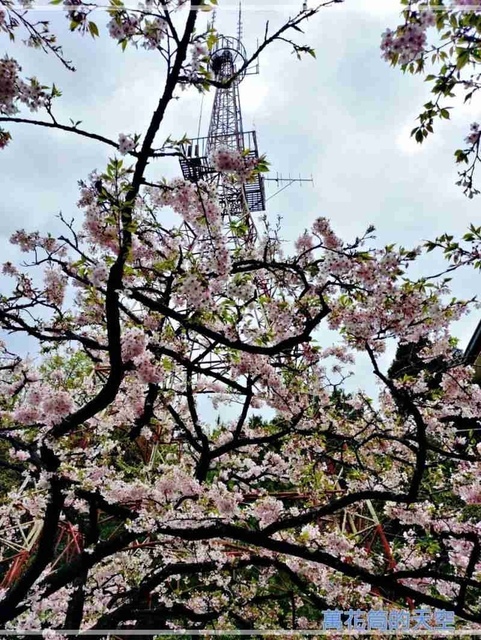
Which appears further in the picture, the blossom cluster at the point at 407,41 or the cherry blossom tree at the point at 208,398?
the cherry blossom tree at the point at 208,398

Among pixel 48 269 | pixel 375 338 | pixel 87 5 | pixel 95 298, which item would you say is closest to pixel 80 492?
pixel 95 298

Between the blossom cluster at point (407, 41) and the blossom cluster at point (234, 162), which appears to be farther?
the blossom cluster at point (234, 162)

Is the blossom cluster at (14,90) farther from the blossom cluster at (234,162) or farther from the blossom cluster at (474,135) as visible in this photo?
the blossom cluster at (474,135)

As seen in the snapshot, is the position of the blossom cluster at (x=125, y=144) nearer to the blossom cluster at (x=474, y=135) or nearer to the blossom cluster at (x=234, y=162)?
the blossom cluster at (x=234, y=162)

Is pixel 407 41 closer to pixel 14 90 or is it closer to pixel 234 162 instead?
pixel 234 162

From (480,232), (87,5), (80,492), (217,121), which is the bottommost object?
(80,492)

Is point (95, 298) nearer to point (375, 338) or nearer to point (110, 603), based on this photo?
point (375, 338)

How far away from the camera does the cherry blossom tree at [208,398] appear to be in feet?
7.98

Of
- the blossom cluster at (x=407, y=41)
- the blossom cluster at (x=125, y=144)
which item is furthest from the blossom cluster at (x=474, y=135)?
the blossom cluster at (x=125, y=144)

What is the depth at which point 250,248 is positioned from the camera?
3502 millimetres

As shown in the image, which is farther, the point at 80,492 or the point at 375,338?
the point at 375,338

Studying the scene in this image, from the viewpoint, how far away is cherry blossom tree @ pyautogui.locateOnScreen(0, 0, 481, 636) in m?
2.43

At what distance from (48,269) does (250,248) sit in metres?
1.76

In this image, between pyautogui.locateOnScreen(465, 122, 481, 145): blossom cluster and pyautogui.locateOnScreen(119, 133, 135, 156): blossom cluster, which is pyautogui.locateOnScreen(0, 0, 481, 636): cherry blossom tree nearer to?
pyautogui.locateOnScreen(119, 133, 135, 156): blossom cluster
